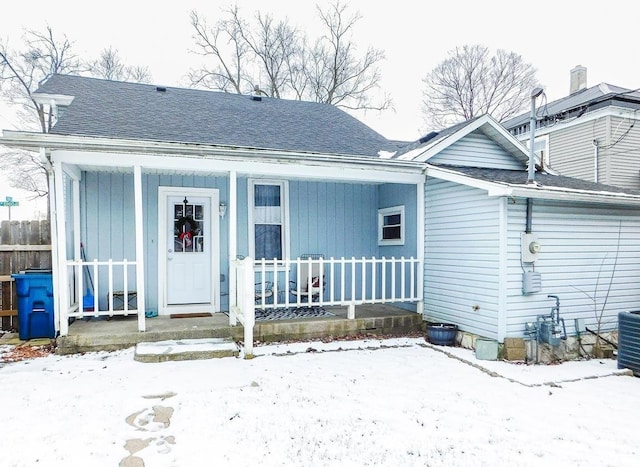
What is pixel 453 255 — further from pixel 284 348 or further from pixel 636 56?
pixel 636 56

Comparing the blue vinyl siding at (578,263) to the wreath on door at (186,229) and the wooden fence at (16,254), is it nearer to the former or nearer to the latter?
the wreath on door at (186,229)

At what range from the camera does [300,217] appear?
7.24 metres

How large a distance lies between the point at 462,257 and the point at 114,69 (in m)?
16.1

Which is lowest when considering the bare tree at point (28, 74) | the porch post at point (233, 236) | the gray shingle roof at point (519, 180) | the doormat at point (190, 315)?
the doormat at point (190, 315)

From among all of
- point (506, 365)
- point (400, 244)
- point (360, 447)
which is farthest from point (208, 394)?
point (400, 244)

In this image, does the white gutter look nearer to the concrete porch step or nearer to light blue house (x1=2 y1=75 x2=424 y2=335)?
light blue house (x1=2 y1=75 x2=424 y2=335)

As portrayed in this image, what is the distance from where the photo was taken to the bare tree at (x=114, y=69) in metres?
15.6

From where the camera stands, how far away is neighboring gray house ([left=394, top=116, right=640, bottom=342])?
16.6 ft

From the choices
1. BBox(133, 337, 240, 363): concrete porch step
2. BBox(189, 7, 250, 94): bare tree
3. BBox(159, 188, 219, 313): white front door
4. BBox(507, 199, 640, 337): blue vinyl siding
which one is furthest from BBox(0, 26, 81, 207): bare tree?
BBox(507, 199, 640, 337): blue vinyl siding

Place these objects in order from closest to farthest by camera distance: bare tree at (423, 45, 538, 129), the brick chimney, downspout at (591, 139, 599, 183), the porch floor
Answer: the porch floor, downspout at (591, 139, 599, 183), the brick chimney, bare tree at (423, 45, 538, 129)

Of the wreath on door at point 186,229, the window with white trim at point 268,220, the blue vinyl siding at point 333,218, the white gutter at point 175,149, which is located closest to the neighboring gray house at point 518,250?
the white gutter at point 175,149

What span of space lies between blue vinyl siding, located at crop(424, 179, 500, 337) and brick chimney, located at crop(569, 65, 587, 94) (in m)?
12.3

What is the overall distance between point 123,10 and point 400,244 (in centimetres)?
1449

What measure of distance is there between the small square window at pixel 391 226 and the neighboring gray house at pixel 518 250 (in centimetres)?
69
